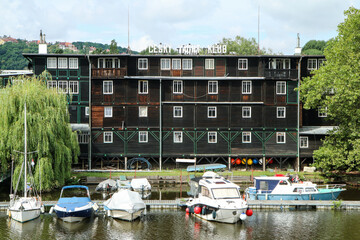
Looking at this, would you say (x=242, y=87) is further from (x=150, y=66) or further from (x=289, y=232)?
(x=289, y=232)

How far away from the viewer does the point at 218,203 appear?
120ft

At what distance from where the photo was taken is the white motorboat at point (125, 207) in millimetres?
36750

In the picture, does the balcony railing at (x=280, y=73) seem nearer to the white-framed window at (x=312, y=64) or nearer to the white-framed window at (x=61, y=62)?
the white-framed window at (x=312, y=64)

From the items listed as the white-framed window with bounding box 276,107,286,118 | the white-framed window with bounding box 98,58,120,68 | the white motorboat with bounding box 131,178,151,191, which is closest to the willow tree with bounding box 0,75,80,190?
the white motorboat with bounding box 131,178,151,191

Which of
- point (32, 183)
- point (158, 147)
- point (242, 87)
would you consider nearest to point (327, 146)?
point (242, 87)

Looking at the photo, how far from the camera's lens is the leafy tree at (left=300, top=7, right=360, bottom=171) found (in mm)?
50406

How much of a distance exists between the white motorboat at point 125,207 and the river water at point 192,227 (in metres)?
0.53

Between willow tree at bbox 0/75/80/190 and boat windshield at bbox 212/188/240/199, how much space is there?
17268 mm

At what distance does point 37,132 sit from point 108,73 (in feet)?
51.7

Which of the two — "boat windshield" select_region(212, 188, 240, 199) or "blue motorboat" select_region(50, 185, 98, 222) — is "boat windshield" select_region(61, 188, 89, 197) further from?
"boat windshield" select_region(212, 188, 240, 199)

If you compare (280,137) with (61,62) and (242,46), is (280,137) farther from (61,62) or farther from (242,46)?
(242,46)

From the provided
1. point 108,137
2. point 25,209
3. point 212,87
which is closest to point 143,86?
point 108,137

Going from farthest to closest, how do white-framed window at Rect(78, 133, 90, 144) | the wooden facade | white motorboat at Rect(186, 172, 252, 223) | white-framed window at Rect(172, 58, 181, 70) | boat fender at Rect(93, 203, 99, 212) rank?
white-framed window at Rect(172, 58, 181, 70)
the wooden facade
white-framed window at Rect(78, 133, 90, 144)
boat fender at Rect(93, 203, 99, 212)
white motorboat at Rect(186, 172, 252, 223)

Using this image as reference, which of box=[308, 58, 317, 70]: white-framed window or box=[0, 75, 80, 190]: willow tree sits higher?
box=[308, 58, 317, 70]: white-framed window
